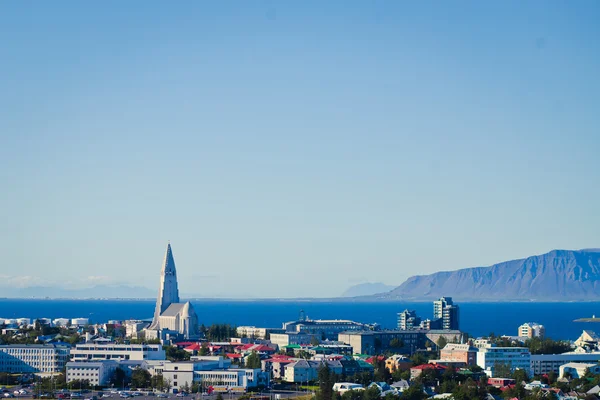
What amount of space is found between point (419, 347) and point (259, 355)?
22784 mm

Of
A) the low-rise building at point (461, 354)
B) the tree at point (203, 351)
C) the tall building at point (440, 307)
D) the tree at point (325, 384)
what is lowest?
the tree at point (325, 384)

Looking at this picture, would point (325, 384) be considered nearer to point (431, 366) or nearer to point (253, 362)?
point (431, 366)

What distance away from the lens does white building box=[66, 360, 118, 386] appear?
6344cm

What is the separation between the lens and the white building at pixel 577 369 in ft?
226

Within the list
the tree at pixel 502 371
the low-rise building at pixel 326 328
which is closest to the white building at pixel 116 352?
the tree at pixel 502 371

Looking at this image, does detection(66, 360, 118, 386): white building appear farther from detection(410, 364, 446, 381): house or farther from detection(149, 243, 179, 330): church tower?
detection(149, 243, 179, 330): church tower

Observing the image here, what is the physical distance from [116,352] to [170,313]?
32.0 meters

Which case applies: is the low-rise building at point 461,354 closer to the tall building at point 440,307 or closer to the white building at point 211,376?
the white building at point 211,376

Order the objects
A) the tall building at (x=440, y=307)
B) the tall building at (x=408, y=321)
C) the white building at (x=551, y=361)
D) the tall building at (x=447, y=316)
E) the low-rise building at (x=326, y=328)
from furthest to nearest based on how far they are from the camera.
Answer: the tall building at (x=440, y=307)
the tall building at (x=447, y=316)
the tall building at (x=408, y=321)
the low-rise building at (x=326, y=328)
the white building at (x=551, y=361)

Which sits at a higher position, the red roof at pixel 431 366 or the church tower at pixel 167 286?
the church tower at pixel 167 286

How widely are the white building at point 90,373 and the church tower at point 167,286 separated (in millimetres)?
40581

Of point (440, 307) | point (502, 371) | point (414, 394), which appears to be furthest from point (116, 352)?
point (440, 307)

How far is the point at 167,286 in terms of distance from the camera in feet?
352

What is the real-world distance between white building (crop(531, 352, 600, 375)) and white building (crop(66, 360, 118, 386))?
26.4 metres
